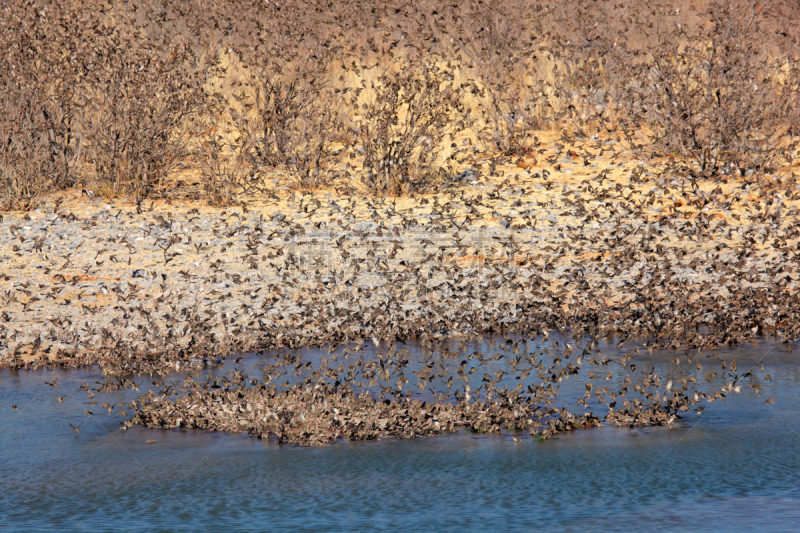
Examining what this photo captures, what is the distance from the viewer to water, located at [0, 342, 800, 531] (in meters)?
4.02

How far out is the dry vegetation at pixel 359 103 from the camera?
40.2 ft

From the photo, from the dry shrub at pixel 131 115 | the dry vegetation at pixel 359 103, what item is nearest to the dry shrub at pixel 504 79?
the dry vegetation at pixel 359 103

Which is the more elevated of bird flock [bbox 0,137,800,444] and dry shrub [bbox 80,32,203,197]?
dry shrub [bbox 80,32,203,197]

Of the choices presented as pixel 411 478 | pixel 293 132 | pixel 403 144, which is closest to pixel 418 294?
pixel 411 478

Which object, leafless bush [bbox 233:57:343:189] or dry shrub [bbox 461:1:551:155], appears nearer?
leafless bush [bbox 233:57:343:189]

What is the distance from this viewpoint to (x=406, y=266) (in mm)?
9188

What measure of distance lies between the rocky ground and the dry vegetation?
1.85 ft

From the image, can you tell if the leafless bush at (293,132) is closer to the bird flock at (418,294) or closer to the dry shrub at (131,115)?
the bird flock at (418,294)

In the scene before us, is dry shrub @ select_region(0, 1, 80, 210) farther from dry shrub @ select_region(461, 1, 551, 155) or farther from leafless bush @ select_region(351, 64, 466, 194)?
dry shrub @ select_region(461, 1, 551, 155)

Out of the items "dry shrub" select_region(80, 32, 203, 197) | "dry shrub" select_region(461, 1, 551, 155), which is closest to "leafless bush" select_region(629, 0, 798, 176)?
"dry shrub" select_region(461, 1, 551, 155)

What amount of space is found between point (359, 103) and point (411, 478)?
37.8 feet

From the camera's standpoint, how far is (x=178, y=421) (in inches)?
214

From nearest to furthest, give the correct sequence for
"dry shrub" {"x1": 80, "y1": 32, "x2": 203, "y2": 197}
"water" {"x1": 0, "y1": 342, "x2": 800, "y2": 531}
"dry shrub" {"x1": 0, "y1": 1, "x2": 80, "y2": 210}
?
"water" {"x1": 0, "y1": 342, "x2": 800, "y2": 531} → "dry shrub" {"x1": 0, "y1": 1, "x2": 80, "y2": 210} → "dry shrub" {"x1": 80, "y1": 32, "x2": 203, "y2": 197}

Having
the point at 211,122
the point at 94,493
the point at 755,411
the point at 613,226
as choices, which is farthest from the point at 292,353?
the point at 211,122
